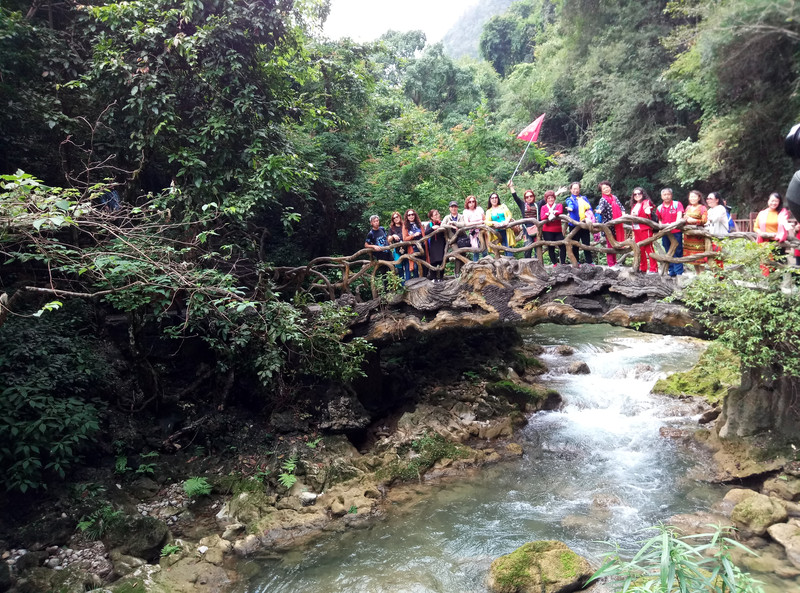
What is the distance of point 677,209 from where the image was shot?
26.1 feet

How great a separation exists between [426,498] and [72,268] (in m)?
6.17

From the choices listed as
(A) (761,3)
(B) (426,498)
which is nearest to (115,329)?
(B) (426,498)

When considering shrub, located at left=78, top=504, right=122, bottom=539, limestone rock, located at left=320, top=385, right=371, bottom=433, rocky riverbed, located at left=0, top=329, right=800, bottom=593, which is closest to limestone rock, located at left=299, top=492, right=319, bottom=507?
rocky riverbed, located at left=0, top=329, right=800, bottom=593

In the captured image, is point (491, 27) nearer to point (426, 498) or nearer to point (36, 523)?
point (426, 498)

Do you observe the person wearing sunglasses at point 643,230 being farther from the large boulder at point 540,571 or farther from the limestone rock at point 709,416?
the large boulder at point 540,571

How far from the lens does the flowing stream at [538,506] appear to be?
7.00 m

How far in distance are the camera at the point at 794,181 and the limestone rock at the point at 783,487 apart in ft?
24.0

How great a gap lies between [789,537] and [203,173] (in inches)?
389

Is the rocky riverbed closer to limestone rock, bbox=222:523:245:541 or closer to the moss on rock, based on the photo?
limestone rock, bbox=222:523:245:541

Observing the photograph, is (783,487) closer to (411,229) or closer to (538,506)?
(538,506)

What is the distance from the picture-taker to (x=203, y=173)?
8.91 metres

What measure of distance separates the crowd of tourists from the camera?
200 inches

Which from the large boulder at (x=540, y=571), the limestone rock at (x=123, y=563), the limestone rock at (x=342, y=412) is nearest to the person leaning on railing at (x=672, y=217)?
the large boulder at (x=540, y=571)

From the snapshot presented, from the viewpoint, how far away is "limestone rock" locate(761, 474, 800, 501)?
7.65 metres
